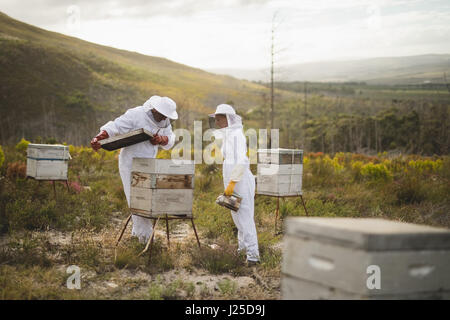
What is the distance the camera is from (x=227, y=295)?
180 inches

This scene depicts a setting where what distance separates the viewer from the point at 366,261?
106 inches

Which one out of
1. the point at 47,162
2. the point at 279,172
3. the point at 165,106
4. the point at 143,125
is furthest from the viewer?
the point at 47,162

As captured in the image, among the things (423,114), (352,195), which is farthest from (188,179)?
(423,114)

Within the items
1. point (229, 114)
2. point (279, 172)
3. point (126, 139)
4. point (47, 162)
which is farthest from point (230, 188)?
point (47, 162)

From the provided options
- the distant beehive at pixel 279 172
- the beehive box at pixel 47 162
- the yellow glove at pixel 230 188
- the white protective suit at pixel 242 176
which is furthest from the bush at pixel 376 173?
the beehive box at pixel 47 162

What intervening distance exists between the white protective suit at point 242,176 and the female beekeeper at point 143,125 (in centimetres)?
90

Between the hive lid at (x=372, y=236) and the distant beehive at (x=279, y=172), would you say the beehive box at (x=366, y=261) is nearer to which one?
the hive lid at (x=372, y=236)

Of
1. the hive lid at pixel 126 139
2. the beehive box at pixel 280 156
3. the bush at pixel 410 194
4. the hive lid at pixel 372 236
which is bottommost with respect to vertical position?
the bush at pixel 410 194

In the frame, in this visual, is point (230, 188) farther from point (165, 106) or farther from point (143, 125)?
point (143, 125)

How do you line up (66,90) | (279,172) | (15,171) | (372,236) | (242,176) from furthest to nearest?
(66,90) < (15,171) < (279,172) < (242,176) < (372,236)

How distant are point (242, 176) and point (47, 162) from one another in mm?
5114

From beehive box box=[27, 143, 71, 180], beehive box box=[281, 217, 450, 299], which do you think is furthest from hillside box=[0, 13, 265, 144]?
beehive box box=[281, 217, 450, 299]

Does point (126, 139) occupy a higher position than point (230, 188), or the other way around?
point (126, 139)

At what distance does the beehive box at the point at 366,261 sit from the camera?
2723 millimetres
